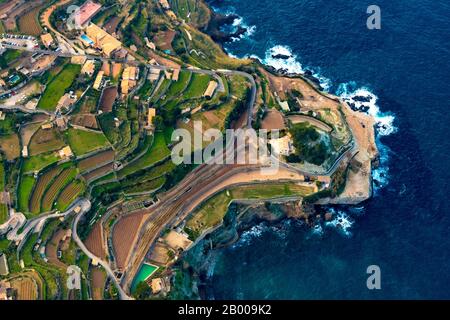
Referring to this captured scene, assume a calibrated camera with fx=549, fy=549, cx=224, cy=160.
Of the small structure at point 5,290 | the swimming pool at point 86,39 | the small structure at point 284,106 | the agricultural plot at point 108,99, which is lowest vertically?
the small structure at point 5,290

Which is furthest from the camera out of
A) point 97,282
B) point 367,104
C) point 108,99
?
point 367,104

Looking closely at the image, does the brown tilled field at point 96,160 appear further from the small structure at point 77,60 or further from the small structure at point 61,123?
the small structure at point 77,60

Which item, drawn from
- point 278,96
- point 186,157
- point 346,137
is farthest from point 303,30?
point 186,157

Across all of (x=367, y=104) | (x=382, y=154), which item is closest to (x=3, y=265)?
(x=382, y=154)

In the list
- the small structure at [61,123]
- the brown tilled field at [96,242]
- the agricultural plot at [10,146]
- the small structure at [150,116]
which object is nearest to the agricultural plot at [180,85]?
the small structure at [150,116]

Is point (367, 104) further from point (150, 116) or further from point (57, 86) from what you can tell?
point (57, 86)

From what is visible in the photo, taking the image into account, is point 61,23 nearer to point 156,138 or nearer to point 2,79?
point 2,79

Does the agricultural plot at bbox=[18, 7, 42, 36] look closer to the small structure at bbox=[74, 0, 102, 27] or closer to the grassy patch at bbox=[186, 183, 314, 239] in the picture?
the small structure at bbox=[74, 0, 102, 27]

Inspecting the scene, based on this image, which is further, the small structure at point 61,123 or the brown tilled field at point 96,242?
the small structure at point 61,123
